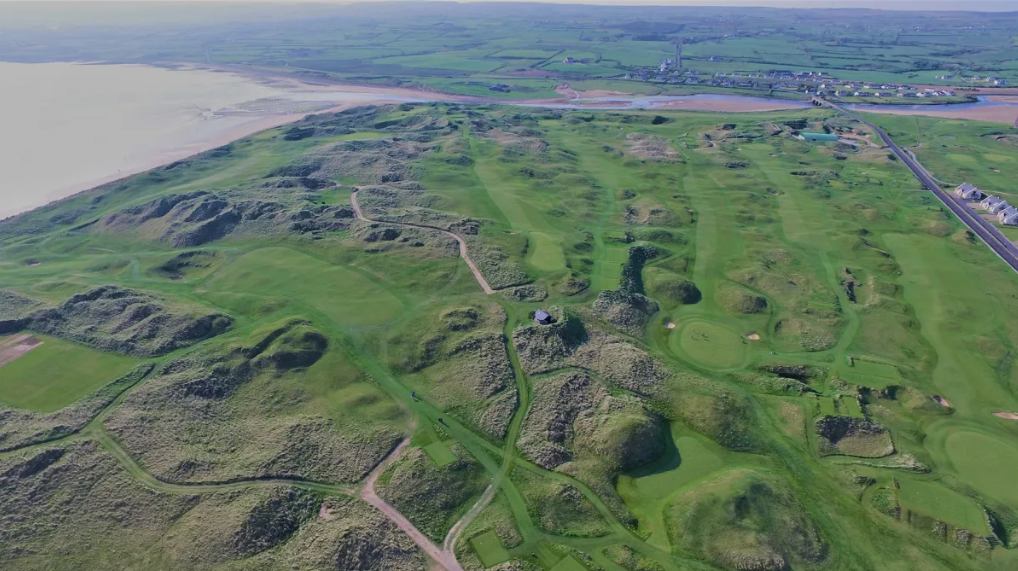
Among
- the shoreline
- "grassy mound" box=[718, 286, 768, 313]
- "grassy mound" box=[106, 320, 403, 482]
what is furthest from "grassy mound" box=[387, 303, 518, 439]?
the shoreline

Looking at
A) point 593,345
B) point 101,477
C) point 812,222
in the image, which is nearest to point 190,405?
point 101,477

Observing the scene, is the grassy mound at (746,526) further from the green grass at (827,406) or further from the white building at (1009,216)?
the white building at (1009,216)

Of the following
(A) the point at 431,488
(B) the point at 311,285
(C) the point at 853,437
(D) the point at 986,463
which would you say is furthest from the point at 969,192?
(B) the point at 311,285

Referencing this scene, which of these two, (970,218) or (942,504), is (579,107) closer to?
(970,218)

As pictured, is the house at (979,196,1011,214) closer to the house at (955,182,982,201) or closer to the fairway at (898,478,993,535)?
the house at (955,182,982,201)

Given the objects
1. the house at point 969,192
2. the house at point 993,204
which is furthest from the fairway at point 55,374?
the house at point 969,192

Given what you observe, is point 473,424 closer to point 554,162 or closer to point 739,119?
point 554,162
